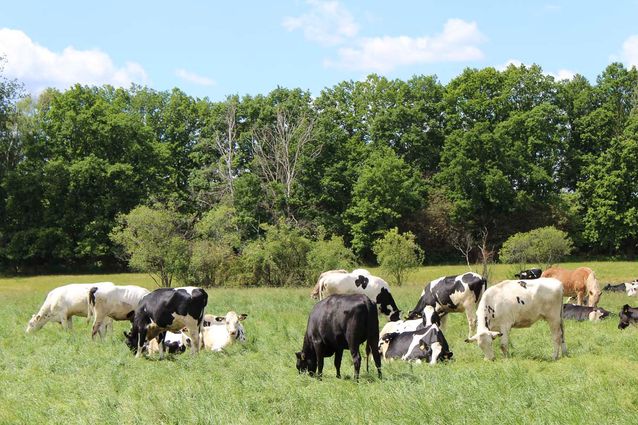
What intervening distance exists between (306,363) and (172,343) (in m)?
5.98

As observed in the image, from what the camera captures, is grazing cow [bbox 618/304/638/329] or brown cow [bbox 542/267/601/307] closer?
grazing cow [bbox 618/304/638/329]

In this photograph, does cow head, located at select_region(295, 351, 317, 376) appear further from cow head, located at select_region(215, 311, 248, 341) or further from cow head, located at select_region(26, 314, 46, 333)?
cow head, located at select_region(26, 314, 46, 333)

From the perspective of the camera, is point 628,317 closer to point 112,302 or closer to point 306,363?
point 306,363

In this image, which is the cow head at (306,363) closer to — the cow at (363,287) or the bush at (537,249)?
the cow at (363,287)

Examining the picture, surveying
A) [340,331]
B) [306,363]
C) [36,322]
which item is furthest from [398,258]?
[340,331]

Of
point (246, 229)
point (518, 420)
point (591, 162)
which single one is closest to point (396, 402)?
point (518, 420)

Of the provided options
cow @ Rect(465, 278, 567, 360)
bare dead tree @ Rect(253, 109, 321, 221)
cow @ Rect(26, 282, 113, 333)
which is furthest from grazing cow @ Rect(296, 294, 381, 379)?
bare dead tree @ Rect(253, 109, 321, 221)

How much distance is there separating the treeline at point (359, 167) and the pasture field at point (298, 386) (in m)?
39.9

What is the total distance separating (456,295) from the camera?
16.9m

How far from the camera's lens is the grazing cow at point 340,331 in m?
11.1

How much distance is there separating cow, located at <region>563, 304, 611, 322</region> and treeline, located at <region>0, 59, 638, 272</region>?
34.8 meters

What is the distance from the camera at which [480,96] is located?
6234 cm

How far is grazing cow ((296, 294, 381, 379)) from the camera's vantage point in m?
11.1

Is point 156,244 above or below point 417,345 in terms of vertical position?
below
